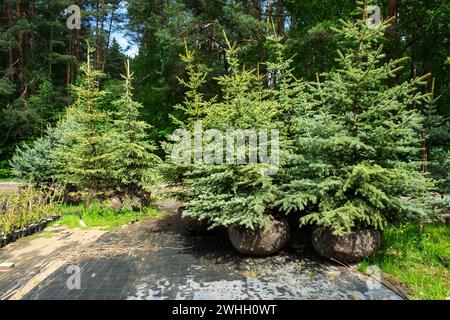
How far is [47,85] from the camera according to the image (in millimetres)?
22422

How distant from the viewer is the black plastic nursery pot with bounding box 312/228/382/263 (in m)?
4.66

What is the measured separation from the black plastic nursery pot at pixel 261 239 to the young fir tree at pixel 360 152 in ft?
1.71

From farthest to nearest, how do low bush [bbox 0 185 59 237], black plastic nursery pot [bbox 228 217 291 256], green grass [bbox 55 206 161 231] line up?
1. green grass [bbox 55 206 161 231]
2. low bush [bbox 0 185 59 237]
3. black plastic nursery pot [bbox 228 217 291 256]

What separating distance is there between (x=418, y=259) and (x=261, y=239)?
99.5 inches

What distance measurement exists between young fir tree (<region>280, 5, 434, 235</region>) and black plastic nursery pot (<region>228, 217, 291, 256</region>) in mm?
522

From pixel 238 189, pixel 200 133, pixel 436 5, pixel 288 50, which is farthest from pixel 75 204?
pixel 436 5

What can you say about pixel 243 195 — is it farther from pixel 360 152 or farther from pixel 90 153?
pixel 90 153

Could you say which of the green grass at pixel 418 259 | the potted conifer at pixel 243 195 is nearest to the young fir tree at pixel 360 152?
the potted conifer at pixel 243 195

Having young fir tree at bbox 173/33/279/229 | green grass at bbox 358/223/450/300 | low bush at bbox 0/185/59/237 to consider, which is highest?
young fir tree at bbox 173/33/279/229

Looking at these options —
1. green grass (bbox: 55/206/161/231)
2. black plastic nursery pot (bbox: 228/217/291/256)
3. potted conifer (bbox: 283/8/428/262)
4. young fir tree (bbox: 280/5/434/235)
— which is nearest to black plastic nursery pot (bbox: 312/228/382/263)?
potted conifer (bbox: 283/8/428/262)

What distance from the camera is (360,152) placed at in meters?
5.01

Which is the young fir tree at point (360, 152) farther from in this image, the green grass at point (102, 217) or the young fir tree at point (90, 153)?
the young fir tree at point (90, 153)

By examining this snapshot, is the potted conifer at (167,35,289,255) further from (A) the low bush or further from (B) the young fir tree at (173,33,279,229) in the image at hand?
(A) the low bush

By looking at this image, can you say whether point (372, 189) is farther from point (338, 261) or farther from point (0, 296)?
point (0, 296)
